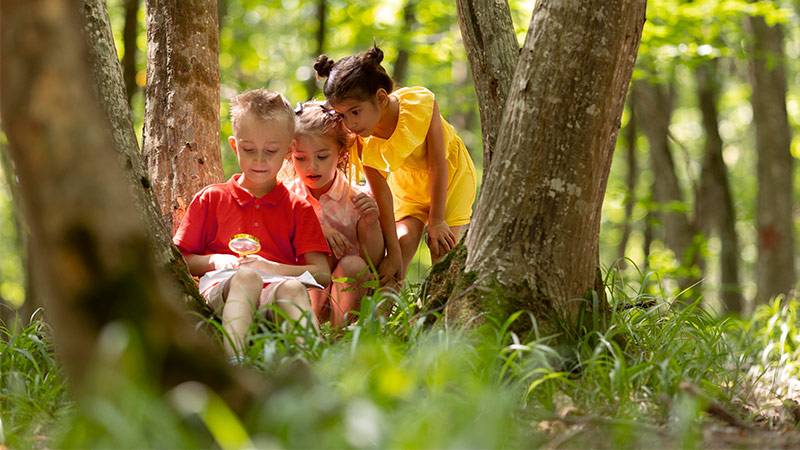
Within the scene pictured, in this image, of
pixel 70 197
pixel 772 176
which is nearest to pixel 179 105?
pixel 70 197

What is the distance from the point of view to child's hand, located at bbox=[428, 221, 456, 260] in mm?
4727

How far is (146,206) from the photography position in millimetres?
3732

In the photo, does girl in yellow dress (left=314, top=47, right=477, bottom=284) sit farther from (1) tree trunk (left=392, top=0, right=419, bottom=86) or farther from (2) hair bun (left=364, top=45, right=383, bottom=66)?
(1) tree trunk (left=392, top=0, right=419, bottom=86)

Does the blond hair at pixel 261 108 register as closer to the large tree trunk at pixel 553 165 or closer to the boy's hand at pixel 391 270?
the boy's hand at pixel 391 270

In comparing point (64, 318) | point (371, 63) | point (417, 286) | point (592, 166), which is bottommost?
point (417, 286)

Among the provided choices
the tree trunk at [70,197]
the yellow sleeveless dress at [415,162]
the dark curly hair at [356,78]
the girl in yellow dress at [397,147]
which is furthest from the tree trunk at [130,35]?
the tree trunk at [70,197]

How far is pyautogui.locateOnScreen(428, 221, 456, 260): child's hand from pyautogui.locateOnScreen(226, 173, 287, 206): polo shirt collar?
82cm

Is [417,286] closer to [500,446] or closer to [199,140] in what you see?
[199,140]

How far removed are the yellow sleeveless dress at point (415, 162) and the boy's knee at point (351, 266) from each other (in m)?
0.48

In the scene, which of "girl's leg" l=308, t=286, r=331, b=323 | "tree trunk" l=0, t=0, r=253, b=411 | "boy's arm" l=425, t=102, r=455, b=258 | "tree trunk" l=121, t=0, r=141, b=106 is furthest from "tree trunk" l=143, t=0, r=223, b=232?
"tree trunk" l=121, t=0, r=141, b=106

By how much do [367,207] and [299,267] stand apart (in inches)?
24.7

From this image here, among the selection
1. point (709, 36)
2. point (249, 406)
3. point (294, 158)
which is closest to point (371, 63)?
point (294, 158)

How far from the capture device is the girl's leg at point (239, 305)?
3.42 meters

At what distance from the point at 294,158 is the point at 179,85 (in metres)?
0.86
